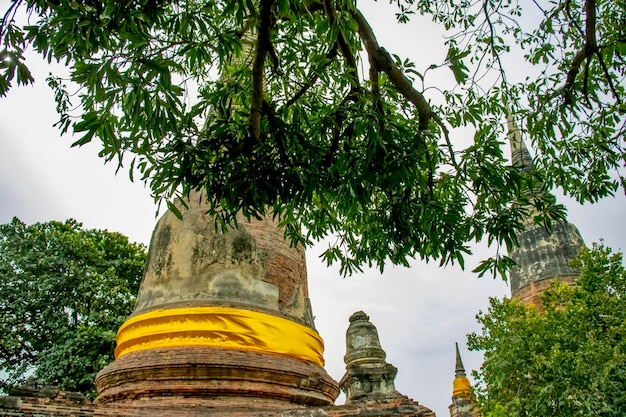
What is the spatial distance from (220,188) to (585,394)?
9656mm

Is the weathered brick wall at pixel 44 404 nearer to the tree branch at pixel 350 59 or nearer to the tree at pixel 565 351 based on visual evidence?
the tree branch at pixel 350 59

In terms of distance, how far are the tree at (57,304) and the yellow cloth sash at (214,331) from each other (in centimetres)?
859

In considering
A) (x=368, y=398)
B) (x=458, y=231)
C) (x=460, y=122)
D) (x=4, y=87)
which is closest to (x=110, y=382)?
(x=368, y=398)

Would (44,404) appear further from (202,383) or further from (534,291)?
(534,291)

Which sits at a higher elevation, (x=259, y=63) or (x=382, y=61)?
(x=382, y=61)

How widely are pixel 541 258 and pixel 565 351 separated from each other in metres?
9.20

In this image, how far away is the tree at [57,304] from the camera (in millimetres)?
13680

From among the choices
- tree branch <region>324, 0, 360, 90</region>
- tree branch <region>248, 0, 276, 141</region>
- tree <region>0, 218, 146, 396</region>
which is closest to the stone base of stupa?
tree branch <region>248, 0, 276, 141</region>

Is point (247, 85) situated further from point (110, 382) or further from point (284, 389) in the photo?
point (110, 382)

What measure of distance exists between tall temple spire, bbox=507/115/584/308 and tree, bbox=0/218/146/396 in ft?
45.7

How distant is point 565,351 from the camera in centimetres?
1111

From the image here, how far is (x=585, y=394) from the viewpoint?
34.3 feet

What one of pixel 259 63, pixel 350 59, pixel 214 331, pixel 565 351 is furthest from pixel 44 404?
pixel 565 351

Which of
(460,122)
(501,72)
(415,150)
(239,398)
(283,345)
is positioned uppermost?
(501,72)
